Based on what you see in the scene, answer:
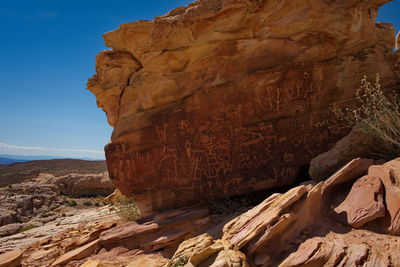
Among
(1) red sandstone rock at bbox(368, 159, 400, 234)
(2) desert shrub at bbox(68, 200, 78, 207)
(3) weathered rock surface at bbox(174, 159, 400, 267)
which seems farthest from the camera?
(2) desert shrub at bbox(68, 200, 78, 207)

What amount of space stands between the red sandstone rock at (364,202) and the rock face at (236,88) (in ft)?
8.62

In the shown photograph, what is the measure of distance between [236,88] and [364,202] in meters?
4.61

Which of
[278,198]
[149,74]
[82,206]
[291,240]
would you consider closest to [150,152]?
[149,74]

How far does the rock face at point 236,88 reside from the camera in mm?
6953

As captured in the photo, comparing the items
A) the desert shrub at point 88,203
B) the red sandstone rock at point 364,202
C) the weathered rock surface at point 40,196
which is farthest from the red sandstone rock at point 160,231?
the desert shrub at point 88,203

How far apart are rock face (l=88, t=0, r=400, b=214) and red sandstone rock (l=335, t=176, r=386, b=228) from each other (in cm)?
263

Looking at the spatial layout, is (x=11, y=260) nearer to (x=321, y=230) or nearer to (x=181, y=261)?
(x=181, y=261)

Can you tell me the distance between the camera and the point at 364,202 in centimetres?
403

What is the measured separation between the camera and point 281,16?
7.19 meters

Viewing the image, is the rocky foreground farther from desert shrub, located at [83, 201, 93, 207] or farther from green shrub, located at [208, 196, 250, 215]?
green shrub, located at [208, 196, 250, 215]

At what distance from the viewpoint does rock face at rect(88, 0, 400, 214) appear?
274 inches

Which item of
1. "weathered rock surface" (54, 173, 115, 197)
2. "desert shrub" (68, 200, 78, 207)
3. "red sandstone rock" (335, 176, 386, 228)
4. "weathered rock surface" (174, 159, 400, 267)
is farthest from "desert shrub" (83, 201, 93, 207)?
"red sandstone rock" (335, 176, 386, 228)

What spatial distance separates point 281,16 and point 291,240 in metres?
6.13

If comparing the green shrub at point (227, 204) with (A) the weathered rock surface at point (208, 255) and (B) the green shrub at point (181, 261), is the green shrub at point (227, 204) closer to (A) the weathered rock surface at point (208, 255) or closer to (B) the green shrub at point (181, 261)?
(A) the weathered rock surface at point (208, 255)
